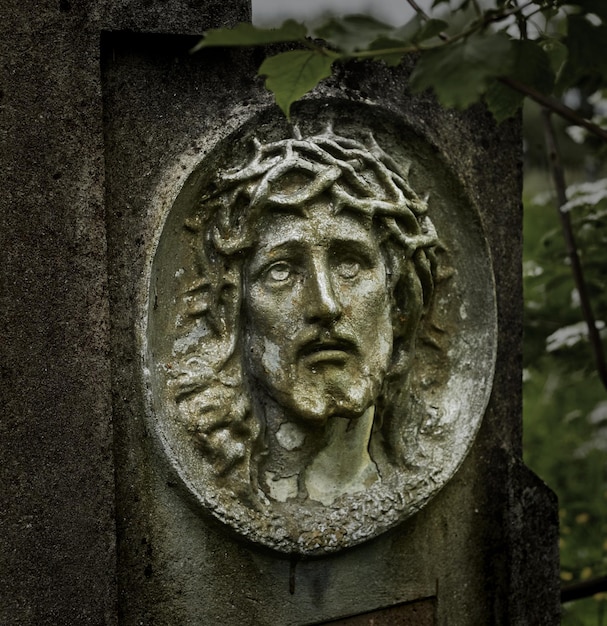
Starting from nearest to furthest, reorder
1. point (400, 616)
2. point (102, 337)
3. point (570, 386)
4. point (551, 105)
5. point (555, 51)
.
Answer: point (551, 105) → point (555, 51) → point (102, 337) → point (400, 616) → point (570, 386)

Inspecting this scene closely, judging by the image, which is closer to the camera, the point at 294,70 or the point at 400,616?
the point at 294,70

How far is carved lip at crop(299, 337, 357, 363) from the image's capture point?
2.07 metres

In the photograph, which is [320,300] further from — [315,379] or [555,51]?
[555,51]

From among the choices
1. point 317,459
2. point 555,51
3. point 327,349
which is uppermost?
point 555,51

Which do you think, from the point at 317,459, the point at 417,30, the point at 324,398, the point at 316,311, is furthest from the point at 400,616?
the point at 417,30

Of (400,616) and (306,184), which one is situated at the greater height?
(306,184)

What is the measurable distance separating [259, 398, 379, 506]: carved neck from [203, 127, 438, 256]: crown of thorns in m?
0.46

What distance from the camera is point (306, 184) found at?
6.81ft

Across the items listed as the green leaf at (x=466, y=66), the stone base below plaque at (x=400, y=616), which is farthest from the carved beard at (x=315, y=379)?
the green leaf at (x=466, y=66)

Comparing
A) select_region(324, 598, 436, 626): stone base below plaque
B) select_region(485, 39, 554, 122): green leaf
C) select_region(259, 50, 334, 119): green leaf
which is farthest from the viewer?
select_region(324, 598, 436, 626): stone base below plaque

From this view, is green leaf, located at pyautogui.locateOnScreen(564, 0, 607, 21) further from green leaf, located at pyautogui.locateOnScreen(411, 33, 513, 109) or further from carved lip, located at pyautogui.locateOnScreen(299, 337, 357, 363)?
carved lip, located at pyautogui.locateOnScreen(299, 337, 357, 363)

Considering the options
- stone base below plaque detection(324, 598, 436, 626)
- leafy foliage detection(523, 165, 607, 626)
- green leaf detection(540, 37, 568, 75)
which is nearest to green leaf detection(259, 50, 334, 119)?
green leaf detection(540, 37, 568, 75)

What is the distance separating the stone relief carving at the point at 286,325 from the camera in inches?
80.4

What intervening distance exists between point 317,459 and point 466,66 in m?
1.31
